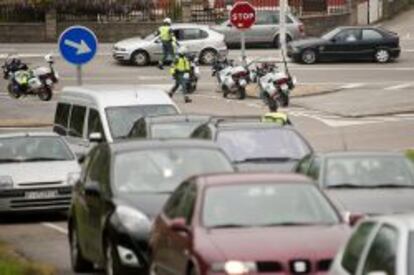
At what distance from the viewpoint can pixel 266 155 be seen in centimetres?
2003

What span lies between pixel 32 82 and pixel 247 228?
3338 centimetres

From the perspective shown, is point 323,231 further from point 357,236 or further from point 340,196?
point 340,196

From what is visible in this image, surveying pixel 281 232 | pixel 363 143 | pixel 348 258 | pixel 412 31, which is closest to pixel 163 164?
pixel 281 232

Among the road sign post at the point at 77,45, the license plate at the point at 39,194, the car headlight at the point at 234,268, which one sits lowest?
the license plate at the point at 39,194

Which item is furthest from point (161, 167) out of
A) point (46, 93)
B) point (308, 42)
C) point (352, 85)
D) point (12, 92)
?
point (308, 42)

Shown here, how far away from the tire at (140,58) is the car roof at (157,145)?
37795 mm

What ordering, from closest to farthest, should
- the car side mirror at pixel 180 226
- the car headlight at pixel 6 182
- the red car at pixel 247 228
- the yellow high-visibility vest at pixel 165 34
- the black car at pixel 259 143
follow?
the red car at pixel 247 228 → the car side mirror at pixel 180 226 → the black car at pixel 259 143 → the car headlight at pixel 6 182 → the yellow high-visibility vest at pixel 165 34

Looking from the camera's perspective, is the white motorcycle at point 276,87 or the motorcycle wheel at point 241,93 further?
the motorcycle wheel at point 241,93

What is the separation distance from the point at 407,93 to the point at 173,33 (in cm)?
1334

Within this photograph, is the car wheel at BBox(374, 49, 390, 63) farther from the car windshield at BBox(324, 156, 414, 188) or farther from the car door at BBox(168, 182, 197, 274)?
the car door at BBox(168, 182, 197, 274)

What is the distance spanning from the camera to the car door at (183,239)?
12.3 m

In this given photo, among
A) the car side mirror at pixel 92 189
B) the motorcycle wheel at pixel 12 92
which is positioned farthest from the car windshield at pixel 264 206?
the motorcycle wheel at pixel 12 92

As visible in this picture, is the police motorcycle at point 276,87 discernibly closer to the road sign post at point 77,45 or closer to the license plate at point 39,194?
the road sign post at point 77,45

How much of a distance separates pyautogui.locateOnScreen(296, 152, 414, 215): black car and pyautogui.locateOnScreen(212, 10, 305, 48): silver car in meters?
40.7
